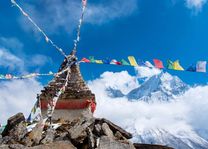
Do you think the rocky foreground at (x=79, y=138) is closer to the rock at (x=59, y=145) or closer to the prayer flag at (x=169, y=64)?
the rock at (x=59, y=145)

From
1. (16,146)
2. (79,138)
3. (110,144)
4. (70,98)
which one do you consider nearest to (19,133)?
(16,146)

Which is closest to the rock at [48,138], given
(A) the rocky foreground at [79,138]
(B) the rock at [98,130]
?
(A) the rocky foreground at [79,138]

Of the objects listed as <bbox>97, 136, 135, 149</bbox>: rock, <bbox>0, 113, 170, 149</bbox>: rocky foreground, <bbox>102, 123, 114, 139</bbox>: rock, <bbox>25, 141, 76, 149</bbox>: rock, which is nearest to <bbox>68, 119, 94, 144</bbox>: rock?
<bbox>0, 113, 170, 149</bbox>: rocky foreground

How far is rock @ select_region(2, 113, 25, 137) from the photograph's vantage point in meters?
20.3

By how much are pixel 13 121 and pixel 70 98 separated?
6.67 meters

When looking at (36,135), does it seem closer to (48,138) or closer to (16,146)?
(48,138)

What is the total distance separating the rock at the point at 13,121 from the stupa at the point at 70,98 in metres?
5.48

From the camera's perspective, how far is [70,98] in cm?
2692

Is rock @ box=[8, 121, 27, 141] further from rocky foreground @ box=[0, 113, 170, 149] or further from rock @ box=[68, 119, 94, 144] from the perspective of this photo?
rock @ box=[68, 119, 94, 144]

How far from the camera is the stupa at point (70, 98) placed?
2677cm

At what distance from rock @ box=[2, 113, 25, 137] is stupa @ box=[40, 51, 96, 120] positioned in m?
5.48

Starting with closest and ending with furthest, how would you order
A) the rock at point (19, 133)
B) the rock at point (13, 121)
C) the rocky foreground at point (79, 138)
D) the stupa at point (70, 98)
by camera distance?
1. the rocky foreground at point (79, 138)
2. the rock at point (19, 133)
3. the rock at point (13, 121)
4. the stupa at point (70, 98)

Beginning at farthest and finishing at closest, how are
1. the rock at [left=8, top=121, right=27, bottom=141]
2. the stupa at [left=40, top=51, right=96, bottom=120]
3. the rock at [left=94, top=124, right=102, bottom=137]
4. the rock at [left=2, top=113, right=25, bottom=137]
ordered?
the stupa at [left=40, top=51, right=96, bottom=120] < the rock at [left=2, top=113, right=25, bottom=137] < the rock at [left=8, top=121, right=27, bottom=141] < the rock at [left=94, top=124, right=102, bottom=137]

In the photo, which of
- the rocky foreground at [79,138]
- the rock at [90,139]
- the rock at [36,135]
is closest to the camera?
the rocky foreground at [79,138]
